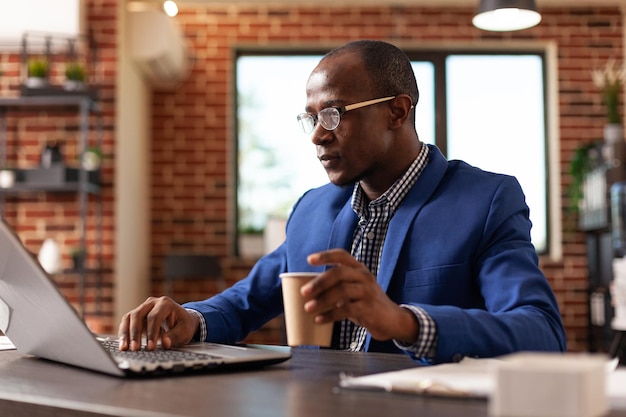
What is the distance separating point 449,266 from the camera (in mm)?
1531

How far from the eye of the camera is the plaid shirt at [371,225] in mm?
1651

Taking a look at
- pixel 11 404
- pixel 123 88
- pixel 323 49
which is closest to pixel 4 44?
pixel 123 88

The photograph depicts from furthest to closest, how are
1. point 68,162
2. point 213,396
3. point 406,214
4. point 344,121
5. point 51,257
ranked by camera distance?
point 68,162 → point 51,257 → point 344,121 → point 406,214 → point 213,396

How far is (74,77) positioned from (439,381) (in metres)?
4.29

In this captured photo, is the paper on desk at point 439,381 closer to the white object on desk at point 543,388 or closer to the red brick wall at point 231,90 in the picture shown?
the white object on desk at point 543,388

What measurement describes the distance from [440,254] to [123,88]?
4.06 m

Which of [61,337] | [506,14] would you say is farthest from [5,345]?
[506,14]

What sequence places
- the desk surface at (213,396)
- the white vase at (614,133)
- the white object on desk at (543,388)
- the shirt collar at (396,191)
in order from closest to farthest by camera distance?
the white object on desk at (543,388) < the desk surface at (213,396) < the shirt collar at (396,191) < the white vase at (614,133)

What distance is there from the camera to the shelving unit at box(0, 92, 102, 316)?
472 cm

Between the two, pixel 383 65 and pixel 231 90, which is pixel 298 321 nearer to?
pixel 383 65

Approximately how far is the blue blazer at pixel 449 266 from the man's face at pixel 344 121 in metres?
0.10

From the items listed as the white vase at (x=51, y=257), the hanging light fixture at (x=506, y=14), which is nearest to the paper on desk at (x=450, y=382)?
the hanging light fixture at (x=506, y=14)

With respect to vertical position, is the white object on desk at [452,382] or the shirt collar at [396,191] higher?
the shirt collar at [396,191]

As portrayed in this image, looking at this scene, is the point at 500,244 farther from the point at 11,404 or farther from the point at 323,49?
the point at 323,49
